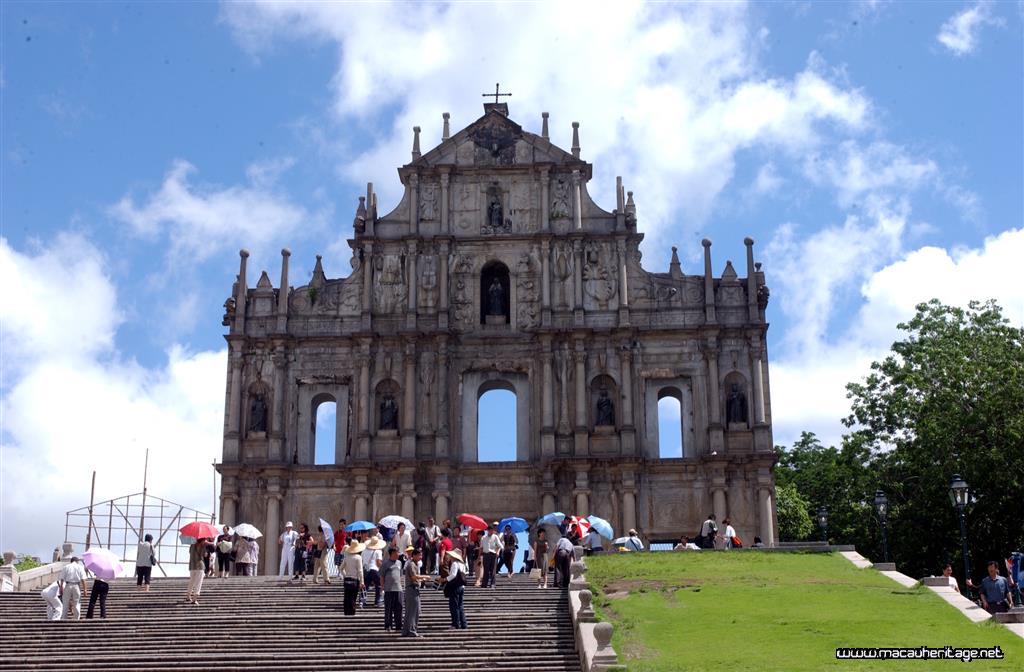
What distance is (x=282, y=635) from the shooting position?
71.1 ft

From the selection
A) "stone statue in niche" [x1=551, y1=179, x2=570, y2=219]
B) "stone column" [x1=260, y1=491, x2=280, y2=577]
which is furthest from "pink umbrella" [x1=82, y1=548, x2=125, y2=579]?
"stone statue in niche" [x1=551, y1=179, x2=570, y2=219]

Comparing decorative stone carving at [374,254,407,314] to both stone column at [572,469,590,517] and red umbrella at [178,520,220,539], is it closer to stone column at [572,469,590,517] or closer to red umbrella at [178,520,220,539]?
stone column at [572,469,590,517]

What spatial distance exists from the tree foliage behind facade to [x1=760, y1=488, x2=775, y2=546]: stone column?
165 inches

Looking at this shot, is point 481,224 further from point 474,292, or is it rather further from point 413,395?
point 413,395

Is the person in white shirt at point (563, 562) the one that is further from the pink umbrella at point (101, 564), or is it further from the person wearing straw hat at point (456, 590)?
the pink umbrella at point (101, 564)

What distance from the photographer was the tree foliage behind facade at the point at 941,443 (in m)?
36.3

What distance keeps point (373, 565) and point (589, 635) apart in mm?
6478

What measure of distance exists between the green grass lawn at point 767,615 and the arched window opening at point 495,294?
14968 millimetres

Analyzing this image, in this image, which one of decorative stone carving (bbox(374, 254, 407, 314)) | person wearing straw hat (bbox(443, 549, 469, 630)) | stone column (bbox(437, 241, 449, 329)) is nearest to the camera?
person wearing straw hat (bbox(443, 549, 469, 630))

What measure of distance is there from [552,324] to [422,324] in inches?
168

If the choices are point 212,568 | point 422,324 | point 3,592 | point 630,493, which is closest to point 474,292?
point 422,324

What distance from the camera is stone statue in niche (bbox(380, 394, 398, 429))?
4106 centimetres

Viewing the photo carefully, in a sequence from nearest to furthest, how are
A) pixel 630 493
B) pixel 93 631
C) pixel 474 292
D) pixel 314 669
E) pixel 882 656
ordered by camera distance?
pixel 882 656, pixel 314 669, pixel 93 631, pixel 630 493, pixel 474 292

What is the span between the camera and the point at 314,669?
19.2 meters
